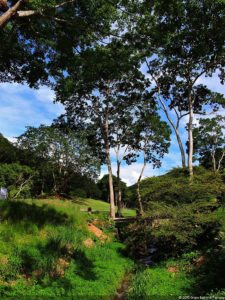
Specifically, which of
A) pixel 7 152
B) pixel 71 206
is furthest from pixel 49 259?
pixel 7 152

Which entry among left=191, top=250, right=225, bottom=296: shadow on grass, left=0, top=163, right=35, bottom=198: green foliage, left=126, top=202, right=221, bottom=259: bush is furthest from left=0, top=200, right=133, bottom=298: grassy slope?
left=0, top=163, right=35, bottom=198: green foliage

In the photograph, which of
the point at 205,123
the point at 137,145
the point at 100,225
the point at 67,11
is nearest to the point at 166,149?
the point at 137,145

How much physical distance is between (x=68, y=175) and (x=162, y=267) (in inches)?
1812

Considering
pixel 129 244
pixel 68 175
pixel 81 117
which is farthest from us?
pixel 68 175

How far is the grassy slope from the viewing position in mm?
9164

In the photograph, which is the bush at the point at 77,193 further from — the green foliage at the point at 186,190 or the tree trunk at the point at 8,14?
the tree trunk at the point at 8,14

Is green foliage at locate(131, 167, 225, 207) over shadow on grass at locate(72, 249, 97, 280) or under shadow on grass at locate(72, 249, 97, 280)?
over

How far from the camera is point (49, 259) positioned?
1046 cm

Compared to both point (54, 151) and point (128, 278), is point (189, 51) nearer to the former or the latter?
point (128, 278)

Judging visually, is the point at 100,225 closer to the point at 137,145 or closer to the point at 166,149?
the point at 137,145

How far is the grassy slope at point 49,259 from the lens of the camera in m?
9.16

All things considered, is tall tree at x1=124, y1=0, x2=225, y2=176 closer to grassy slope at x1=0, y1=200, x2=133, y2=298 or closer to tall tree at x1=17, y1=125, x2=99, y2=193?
grassy slope at x1=0, y1=200, x2=133, y2=298

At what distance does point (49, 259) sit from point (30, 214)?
4.44m

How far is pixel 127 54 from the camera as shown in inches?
448
